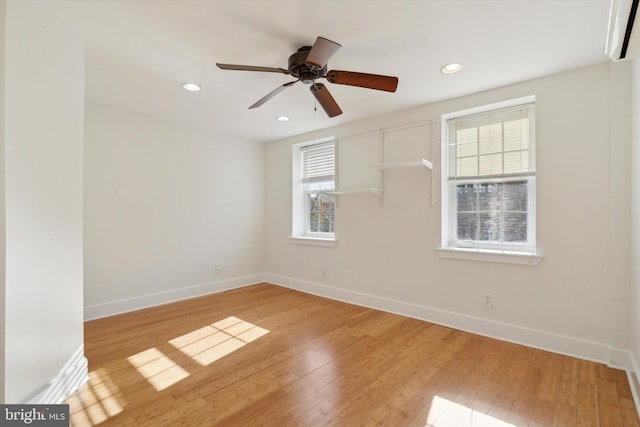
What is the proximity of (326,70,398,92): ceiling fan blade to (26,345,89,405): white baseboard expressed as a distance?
2.53m

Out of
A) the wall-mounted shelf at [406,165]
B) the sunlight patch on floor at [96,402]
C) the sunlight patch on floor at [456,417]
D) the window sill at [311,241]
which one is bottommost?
the sunlight patch on floor at [456,417]

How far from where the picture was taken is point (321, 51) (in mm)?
1718

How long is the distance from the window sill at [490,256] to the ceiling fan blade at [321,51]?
7.36 feet

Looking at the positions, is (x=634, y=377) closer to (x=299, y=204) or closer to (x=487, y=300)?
(x=487, y=300)

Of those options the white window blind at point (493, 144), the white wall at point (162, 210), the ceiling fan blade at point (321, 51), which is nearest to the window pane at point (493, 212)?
the white window blind at point (493, 144)

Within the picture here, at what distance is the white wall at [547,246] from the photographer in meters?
2.29

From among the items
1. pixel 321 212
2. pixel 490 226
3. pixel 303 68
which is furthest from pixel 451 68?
pixel 321 212

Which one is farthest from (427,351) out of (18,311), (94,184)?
(94,184)

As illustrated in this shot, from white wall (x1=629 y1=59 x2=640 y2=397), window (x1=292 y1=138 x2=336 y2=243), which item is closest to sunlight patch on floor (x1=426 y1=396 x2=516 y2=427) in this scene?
white wall (x1=629 y1=59 x2=640 y2=397)

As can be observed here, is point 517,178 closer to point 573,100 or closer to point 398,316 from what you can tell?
point 573,100

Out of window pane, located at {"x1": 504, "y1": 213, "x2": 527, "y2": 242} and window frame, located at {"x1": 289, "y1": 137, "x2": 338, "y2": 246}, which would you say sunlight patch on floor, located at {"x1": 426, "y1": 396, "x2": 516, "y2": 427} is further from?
window frame, located at {"x1": 289, "y1": 137, "x2": 338, "y2": 246}

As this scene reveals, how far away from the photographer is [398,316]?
3.33 m

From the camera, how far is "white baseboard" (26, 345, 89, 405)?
1.63 meters

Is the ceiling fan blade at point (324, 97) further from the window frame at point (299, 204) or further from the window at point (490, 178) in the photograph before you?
the window frame at point (299, 204)
